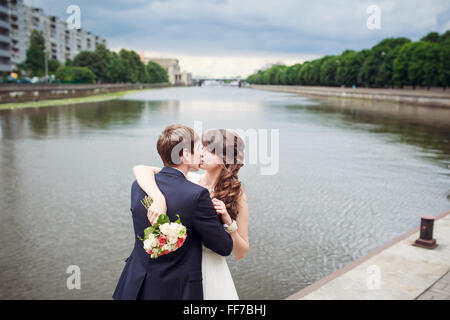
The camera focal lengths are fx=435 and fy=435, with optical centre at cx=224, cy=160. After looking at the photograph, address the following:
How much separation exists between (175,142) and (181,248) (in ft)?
2.21

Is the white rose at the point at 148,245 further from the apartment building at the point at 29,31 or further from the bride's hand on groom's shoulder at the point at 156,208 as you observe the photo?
the apartment building at the point at 29,31

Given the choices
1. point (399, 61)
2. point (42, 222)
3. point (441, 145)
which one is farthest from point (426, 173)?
point (399, 61)

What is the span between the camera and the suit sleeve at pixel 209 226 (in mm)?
2604

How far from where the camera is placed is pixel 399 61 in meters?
75.2

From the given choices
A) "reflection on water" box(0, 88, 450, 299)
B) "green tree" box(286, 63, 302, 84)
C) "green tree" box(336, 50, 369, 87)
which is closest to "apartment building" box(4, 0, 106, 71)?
"green tree" box(336, 50, 369, 87)

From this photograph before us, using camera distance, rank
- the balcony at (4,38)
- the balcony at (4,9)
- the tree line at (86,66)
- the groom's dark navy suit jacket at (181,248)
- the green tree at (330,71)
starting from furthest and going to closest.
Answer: the green tree at (330,71), the tree line at (86,66), the balcony at (4,38), the balcony at (4,9), the groom's dark navy suit jacket at (181,248)

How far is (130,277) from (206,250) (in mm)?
526

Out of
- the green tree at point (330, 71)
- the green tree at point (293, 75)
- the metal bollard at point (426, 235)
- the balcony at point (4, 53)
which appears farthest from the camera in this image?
the green tree at point (293, 75)

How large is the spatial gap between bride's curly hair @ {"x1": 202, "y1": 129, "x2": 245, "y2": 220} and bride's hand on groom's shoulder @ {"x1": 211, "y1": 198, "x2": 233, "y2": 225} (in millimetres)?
178

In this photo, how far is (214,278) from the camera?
2.88 m

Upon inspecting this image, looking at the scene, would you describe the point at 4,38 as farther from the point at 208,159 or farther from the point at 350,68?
the point at 208,159

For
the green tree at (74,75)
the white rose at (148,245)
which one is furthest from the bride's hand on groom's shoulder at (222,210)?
the green tree at (74,75)

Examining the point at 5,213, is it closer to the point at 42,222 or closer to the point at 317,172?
the point at 42,222

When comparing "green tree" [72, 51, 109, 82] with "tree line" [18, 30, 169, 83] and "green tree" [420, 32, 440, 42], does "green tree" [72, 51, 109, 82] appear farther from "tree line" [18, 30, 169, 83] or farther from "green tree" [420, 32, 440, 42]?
"green tree" [420, 32, 440, 42]
